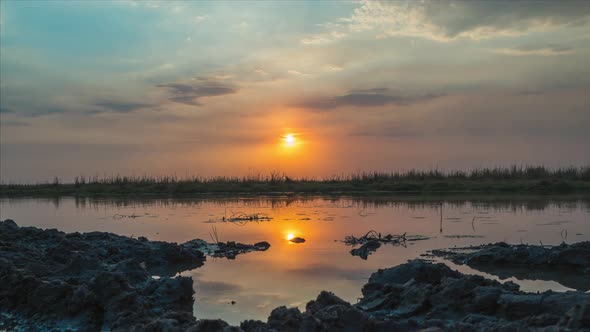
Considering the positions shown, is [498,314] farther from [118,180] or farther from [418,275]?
[118,180]

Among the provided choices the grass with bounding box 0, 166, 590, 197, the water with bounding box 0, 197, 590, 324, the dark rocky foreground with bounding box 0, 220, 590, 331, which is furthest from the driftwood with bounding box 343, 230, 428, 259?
the grass with bounding box 0, 166, 590, 197

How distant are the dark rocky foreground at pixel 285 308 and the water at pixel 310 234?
0.65 metres

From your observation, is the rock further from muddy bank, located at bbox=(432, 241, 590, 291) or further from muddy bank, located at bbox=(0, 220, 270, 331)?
muddy bank, located at bbox=(0, 220, 270, 331)

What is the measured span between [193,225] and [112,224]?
2343 millimetres

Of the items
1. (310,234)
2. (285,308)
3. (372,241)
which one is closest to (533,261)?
(372,241)

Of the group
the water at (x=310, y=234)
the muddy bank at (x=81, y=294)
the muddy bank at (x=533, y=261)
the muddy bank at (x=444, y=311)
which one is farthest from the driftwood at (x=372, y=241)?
the muddy bank at (x=444, y=311)

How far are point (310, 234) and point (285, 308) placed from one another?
680 cm

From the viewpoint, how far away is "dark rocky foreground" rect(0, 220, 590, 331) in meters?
4.18

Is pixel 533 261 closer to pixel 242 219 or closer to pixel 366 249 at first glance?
pixel 366 249

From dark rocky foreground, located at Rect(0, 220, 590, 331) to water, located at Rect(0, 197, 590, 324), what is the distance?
0.65 m

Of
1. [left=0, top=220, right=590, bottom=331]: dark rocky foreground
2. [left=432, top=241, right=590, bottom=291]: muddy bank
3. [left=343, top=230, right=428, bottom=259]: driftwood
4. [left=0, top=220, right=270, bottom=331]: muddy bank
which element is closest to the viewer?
[left=0, top=220, right=590, bottom=331]: dark rocky foreground

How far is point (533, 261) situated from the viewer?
7734 millimetres

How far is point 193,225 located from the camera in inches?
523

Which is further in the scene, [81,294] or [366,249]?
[366,249]
